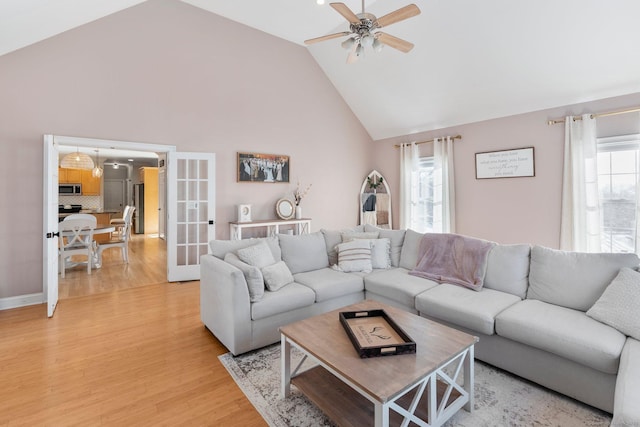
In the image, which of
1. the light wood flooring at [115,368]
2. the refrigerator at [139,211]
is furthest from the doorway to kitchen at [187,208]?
the refrigerator at [139,211]

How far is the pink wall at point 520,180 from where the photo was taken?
399cm

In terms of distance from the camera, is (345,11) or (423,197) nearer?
(345,11)

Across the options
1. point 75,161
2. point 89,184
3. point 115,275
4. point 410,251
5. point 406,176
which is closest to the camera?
point 410,251

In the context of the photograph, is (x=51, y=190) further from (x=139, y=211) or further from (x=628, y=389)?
(x=139, y=211)

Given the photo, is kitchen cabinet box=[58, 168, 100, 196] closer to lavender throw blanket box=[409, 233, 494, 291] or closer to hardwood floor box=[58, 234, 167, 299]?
hardwood floor box=[58, 234, 167, 299]

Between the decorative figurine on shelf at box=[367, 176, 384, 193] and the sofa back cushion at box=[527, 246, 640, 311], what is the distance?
410cm

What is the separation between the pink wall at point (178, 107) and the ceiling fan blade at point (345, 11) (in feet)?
9.78

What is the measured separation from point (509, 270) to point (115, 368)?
3.38 metres

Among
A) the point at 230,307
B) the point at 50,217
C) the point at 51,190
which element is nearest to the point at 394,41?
the point at 230,307

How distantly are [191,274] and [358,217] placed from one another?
367 cm

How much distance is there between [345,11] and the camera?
8.34 ft

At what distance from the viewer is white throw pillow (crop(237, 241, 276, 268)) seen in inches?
115

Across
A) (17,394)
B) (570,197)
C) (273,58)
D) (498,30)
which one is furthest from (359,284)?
(273,58)

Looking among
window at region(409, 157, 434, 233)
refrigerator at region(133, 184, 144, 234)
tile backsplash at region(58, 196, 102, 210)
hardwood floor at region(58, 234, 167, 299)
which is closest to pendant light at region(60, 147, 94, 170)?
hardwood floor at region(58, 234, 167, 299)
